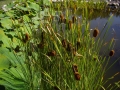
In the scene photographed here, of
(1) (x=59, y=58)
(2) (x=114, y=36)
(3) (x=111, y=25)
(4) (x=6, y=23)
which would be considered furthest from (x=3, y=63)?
(3) (x=111, y=25)

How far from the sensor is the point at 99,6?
5.73 meters

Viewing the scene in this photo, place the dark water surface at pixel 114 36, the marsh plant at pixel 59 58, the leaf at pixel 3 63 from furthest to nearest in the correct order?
the dark water surface at pixel 114 36 → the leaf at pixel 3 63 → the marsh plant at pixel 59 58

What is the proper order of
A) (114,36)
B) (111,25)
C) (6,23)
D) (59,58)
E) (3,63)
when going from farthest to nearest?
1. (111,25)
2. (114,36)
3. (6,23)
4. (3,63)
5. (59,58)

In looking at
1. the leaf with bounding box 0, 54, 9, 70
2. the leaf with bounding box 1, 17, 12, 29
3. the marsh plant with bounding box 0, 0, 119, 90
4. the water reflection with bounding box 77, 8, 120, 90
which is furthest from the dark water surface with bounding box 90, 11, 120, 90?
the leaf with bounding box 1, 17, 12, 29

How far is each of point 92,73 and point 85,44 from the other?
0.19m

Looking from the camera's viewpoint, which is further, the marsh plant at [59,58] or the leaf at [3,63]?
the leaf at [3,63]

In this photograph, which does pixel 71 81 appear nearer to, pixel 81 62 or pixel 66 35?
pixel 81 62

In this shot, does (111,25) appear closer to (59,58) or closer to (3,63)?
(3,63)

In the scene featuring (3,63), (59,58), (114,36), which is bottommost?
(114,36)

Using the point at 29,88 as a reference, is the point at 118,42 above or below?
below

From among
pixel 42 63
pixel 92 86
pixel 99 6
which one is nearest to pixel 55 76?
pixel 42 63

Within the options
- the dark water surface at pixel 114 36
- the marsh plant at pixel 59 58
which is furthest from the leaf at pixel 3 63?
the dark water surface at pixel 114 36

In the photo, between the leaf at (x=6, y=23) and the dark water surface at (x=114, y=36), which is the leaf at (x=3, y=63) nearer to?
the dark water surface at (x=114, y=36)

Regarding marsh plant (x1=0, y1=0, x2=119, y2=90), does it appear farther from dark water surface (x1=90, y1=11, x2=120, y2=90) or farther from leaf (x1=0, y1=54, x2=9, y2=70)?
dark water surface (x1=90, y1=11, x2=120, y2=90)
